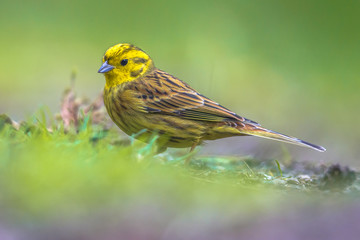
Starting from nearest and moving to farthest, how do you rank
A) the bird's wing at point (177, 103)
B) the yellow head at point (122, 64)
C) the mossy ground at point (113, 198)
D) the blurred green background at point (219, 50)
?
the mossy ground at point (113, 198) < the bird's wing at point (177, 103) < the yellow head at point (122, 64) < the blurred green background at point (219, 50)

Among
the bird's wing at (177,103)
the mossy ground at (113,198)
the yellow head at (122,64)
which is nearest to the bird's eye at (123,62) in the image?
the yellow head at (122,64)


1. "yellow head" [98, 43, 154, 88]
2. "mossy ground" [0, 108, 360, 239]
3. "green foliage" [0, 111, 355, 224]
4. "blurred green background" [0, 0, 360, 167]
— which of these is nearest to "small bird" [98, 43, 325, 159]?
"yellow head" [98, 43, 154, 88]

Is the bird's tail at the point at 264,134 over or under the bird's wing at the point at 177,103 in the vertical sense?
under

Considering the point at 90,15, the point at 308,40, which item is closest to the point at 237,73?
the point at 308,40

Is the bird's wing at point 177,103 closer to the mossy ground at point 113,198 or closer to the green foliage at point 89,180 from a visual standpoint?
the green foliage at point 89,180

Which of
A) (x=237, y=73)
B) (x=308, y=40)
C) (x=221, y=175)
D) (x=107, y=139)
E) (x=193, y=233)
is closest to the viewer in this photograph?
(x=193, y=233)

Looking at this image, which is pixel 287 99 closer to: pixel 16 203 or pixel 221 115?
pixel 221 115
